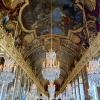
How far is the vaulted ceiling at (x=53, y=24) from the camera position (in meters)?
11.1

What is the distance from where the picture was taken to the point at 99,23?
10922 millimetres

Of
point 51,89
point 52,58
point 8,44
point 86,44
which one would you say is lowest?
point 51,89

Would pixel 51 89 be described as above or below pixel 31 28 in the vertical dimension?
below

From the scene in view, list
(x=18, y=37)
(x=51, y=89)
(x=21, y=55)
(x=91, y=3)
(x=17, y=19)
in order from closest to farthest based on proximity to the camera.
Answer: (x=51, y=89) → (x=91, y=3) → (x=17, y=19) → (x=18, y=37) → (x=21, y=55)

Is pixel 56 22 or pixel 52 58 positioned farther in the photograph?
pixel 56 22

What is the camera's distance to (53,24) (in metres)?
13.7

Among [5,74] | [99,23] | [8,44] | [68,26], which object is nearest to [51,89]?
[5,74]

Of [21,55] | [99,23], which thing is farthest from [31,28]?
[99,23]

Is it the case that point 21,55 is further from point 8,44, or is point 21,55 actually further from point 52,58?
point 52,58

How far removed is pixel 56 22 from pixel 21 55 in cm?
425

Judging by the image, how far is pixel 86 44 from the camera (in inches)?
538

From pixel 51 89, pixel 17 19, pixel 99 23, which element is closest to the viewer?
pixel 51 89

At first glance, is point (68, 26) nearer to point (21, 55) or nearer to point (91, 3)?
point (91, 3)

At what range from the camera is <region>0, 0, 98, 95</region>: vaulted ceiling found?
11.1 meters
